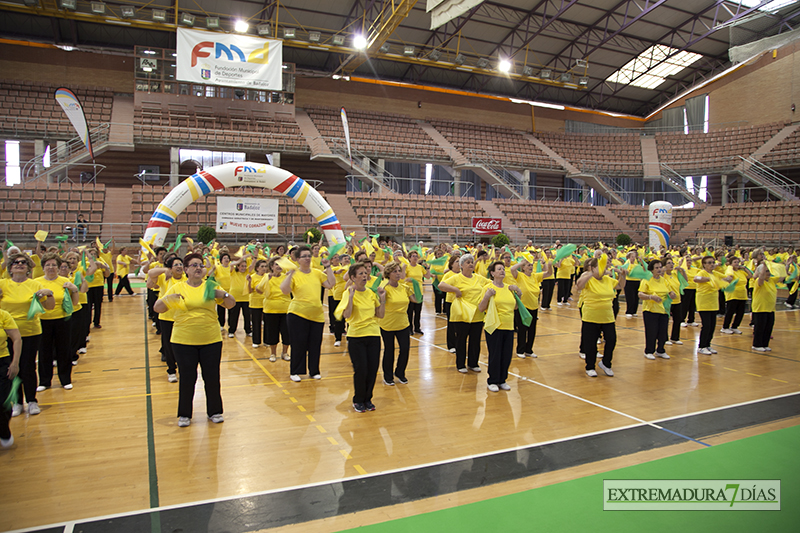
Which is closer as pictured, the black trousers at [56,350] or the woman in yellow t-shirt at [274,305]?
the black trousers at [56,350]

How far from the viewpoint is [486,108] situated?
38.5 m

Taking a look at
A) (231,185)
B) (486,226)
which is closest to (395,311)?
(231,185)

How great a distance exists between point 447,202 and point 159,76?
18.4 m

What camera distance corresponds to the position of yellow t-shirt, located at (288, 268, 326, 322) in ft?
21.3

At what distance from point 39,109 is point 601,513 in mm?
31460

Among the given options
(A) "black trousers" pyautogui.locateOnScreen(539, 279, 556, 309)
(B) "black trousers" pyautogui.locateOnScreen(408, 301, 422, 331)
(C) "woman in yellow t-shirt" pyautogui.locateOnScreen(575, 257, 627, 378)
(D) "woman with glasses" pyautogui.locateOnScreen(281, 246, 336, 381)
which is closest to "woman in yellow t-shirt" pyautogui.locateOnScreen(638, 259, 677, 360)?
(C) "woman in yellow t-shirt" pyautogui.locateOnScreen(575, 257, 627, 378)

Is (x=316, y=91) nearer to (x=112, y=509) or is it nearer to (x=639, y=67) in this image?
(x=639, y=67)

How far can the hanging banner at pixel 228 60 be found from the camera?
24.7 metres

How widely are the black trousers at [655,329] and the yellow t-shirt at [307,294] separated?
5.64 metres

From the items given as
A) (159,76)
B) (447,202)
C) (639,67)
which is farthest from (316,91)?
(639,67)

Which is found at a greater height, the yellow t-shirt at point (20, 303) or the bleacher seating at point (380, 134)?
the bleacher seating at point (380, 134)

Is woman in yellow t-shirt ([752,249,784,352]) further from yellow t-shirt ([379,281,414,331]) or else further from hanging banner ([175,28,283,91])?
hanging banner ([175,28,283,91])

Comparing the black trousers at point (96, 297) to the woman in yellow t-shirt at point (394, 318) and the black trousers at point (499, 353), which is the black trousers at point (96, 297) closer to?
the woman in yellow t-shirt at point (394, 318)

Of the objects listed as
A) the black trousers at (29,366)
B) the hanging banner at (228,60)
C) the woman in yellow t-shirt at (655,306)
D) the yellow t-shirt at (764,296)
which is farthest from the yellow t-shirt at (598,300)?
the hanging banner at (228,60)
